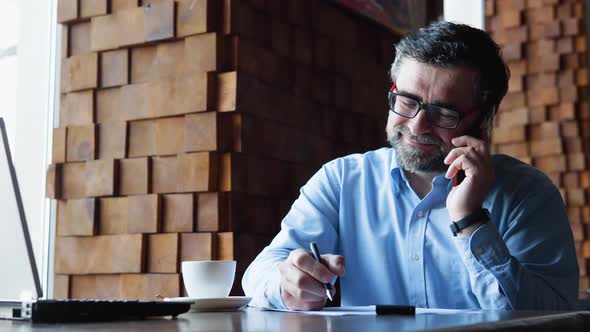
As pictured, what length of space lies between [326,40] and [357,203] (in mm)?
702

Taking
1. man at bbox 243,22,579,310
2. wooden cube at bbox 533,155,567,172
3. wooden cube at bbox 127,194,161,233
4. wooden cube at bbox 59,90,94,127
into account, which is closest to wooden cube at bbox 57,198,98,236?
wooden cube at bbox 127,194,161,233

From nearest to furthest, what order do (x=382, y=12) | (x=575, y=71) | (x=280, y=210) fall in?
(x=280, y=210) < (x=382, y=12) < (x=575, y=71)

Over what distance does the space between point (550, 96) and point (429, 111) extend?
10.6 ft

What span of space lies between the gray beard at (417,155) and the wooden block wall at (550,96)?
3124 mm

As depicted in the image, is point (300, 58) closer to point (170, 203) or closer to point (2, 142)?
point (170, 203)

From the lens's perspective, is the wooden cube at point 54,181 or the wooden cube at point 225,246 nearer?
the wooden cube at point 225,246

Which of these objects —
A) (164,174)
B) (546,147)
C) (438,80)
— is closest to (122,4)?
(164,174)

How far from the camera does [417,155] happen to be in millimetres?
1687

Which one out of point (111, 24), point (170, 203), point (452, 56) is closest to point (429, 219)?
point (452, 56)

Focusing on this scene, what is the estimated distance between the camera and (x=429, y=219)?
172cm

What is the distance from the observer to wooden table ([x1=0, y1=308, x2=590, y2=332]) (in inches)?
32.4

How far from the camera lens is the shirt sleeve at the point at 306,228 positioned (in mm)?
1576

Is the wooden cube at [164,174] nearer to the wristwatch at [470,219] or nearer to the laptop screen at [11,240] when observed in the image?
the wristwatch at [470,219]

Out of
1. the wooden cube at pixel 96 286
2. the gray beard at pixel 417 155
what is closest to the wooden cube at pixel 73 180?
the wooden cube at pixel 96 286
